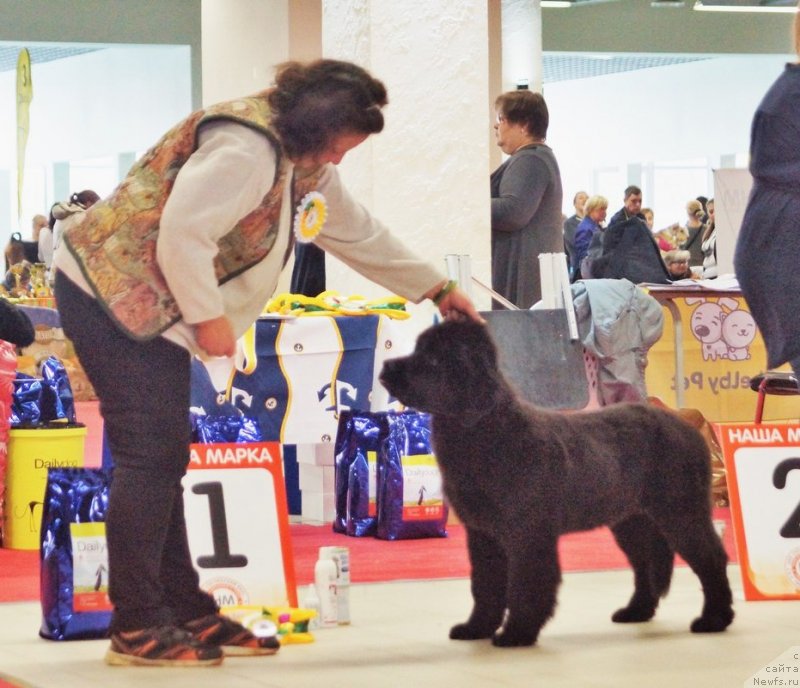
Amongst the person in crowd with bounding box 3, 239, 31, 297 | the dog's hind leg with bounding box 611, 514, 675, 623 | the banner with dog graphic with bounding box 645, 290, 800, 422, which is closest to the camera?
the dog's hind leg with bounding box 611, 514, 675, 623

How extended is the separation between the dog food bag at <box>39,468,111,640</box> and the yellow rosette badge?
30.8 inches

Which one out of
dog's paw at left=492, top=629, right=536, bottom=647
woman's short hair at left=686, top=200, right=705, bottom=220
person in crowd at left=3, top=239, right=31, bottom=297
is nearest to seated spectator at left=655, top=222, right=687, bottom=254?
woman's short hair at left=686, top=200, right=705, bottom=220

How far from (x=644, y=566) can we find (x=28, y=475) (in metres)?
2.25

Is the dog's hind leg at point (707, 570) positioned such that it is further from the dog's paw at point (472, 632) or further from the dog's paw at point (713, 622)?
the dog's paw at point (472, 632)

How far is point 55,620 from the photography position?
10.3 feet

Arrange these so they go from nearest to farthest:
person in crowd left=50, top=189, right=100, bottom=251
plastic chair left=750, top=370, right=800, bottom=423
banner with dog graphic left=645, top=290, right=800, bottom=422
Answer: plastic chair left=750, top=370, right=800, bottom=423 → banner with dog graphic left=645, top=290, right=800, bottom=422 → person in crowd left=50, top=189, right=100, bottom=251

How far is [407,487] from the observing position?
4.82 meters

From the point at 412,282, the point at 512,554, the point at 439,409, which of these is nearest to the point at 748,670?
the point at 512,554

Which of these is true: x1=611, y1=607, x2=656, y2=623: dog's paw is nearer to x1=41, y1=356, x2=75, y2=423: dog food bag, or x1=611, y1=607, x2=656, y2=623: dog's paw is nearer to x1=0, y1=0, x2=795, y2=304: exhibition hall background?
x1=0, y1=0, x2=795, y2=304: exhibition hall background

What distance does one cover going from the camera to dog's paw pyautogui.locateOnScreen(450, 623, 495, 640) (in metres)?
3.06

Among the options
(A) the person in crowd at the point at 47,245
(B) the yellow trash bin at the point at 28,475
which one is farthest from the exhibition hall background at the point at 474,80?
(A) the person in crowd at the point at 47,245

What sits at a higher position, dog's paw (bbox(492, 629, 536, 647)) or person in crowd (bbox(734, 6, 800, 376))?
person in crowd (bbox(734, 6, 800, 376))

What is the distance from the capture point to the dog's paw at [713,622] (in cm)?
313

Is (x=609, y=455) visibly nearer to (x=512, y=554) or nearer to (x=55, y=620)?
(x=512, y=554)
